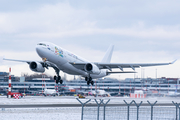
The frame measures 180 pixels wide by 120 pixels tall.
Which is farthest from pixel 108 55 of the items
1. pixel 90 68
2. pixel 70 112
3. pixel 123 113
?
pixel 123 113

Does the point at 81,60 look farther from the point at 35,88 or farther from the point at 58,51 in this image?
the point at 35,88

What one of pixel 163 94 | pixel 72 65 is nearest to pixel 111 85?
pixel 163 94

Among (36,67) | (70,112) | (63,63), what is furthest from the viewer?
(36,67)

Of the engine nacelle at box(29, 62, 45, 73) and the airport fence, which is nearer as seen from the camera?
the airport fence

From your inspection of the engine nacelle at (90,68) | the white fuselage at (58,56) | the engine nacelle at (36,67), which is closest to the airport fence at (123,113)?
the white fuselage at (58,56)

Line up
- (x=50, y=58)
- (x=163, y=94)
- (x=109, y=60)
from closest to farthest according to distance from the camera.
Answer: (x=50, y=58) < (x=109, y=60) < (x=163, y=94)

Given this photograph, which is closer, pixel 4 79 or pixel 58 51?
pixel 58 51

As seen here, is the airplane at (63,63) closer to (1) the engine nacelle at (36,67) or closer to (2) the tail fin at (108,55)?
(1) the engine nacelle at (36,67)

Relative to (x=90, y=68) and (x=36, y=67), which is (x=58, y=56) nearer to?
(x=36, y=67)

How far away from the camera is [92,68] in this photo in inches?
2080

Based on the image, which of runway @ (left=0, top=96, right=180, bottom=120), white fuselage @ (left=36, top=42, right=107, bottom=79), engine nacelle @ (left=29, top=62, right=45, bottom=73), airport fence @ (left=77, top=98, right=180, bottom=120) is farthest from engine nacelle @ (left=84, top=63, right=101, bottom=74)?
airport fence @ (left=77, top=98, right=180, bottom=120)

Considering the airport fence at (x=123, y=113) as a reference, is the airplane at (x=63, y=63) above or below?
above

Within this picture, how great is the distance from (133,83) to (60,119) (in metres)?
145

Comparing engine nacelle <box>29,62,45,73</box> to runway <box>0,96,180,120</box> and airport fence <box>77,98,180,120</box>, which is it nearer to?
runway <box>0,96,180,120</box>
